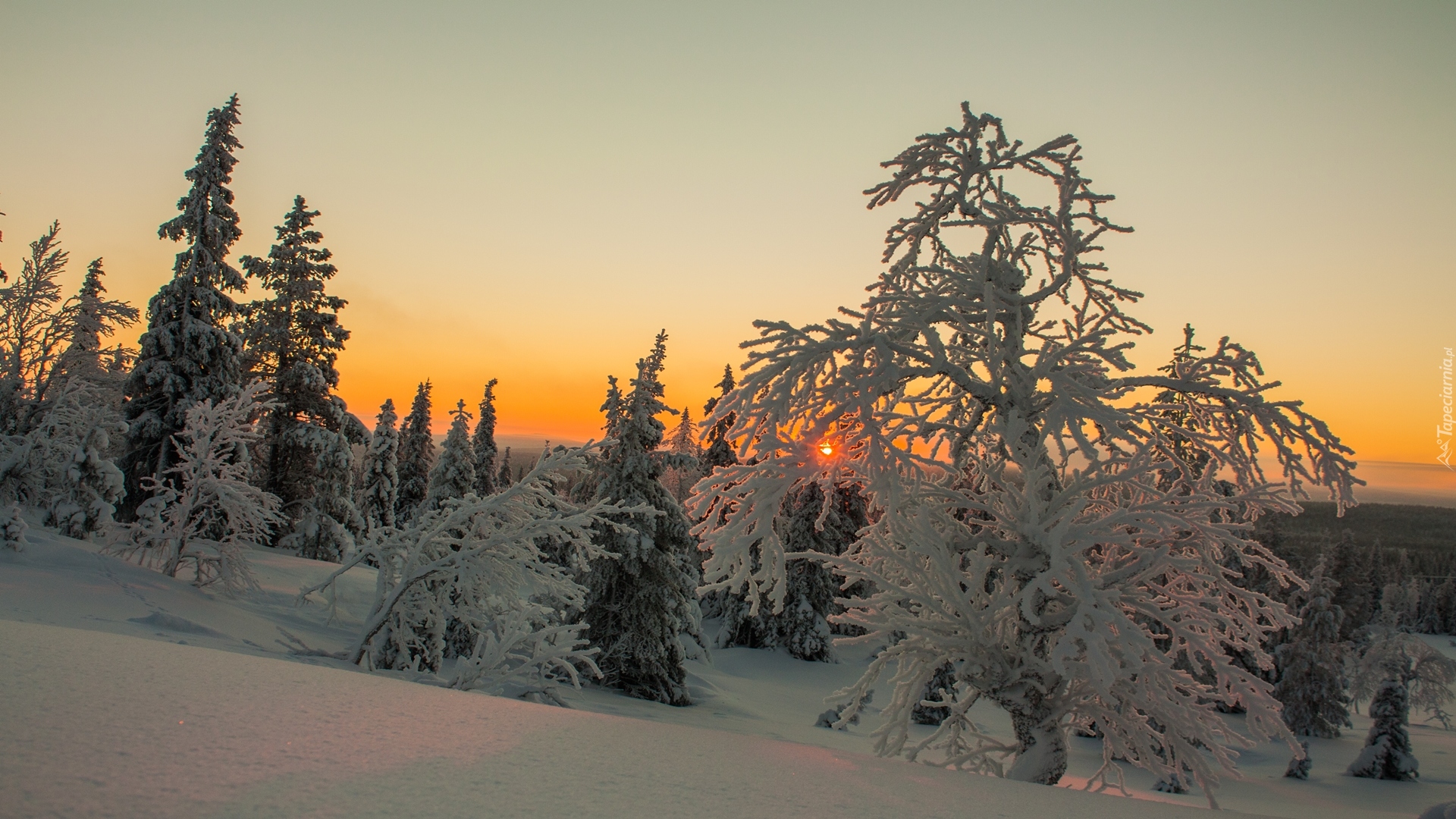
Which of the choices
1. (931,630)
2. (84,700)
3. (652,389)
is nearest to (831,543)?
(652,389)

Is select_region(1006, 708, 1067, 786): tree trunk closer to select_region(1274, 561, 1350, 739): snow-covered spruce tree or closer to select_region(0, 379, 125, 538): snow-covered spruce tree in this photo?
select_region(0, 379, 125, 538): snow-covered spruce tree

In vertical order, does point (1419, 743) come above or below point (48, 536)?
below

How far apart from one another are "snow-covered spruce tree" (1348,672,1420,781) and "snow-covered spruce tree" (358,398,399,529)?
41.6 meters

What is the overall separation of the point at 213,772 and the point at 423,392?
5072 cm

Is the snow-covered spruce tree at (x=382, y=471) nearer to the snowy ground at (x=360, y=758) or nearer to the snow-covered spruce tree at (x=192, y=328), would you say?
the snow-covered spruce tree at (x=192, y=328)

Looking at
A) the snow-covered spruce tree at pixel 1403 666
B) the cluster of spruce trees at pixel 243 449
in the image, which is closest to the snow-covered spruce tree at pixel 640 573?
the cluster of spruce trees at pixel 243 449

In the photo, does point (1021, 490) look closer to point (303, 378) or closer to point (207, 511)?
point (207, 511)

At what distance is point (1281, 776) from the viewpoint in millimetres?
27641

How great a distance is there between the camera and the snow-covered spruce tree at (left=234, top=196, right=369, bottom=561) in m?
28.7

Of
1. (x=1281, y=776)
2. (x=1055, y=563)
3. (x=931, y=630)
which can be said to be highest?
(x=1055, y=563)

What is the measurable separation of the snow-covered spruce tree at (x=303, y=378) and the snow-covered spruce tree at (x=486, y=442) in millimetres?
24241

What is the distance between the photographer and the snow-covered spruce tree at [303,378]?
28.7 meters

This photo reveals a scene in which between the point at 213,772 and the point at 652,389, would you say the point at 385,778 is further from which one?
the point at 652,389

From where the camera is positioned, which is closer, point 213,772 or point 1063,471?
point 213,772
